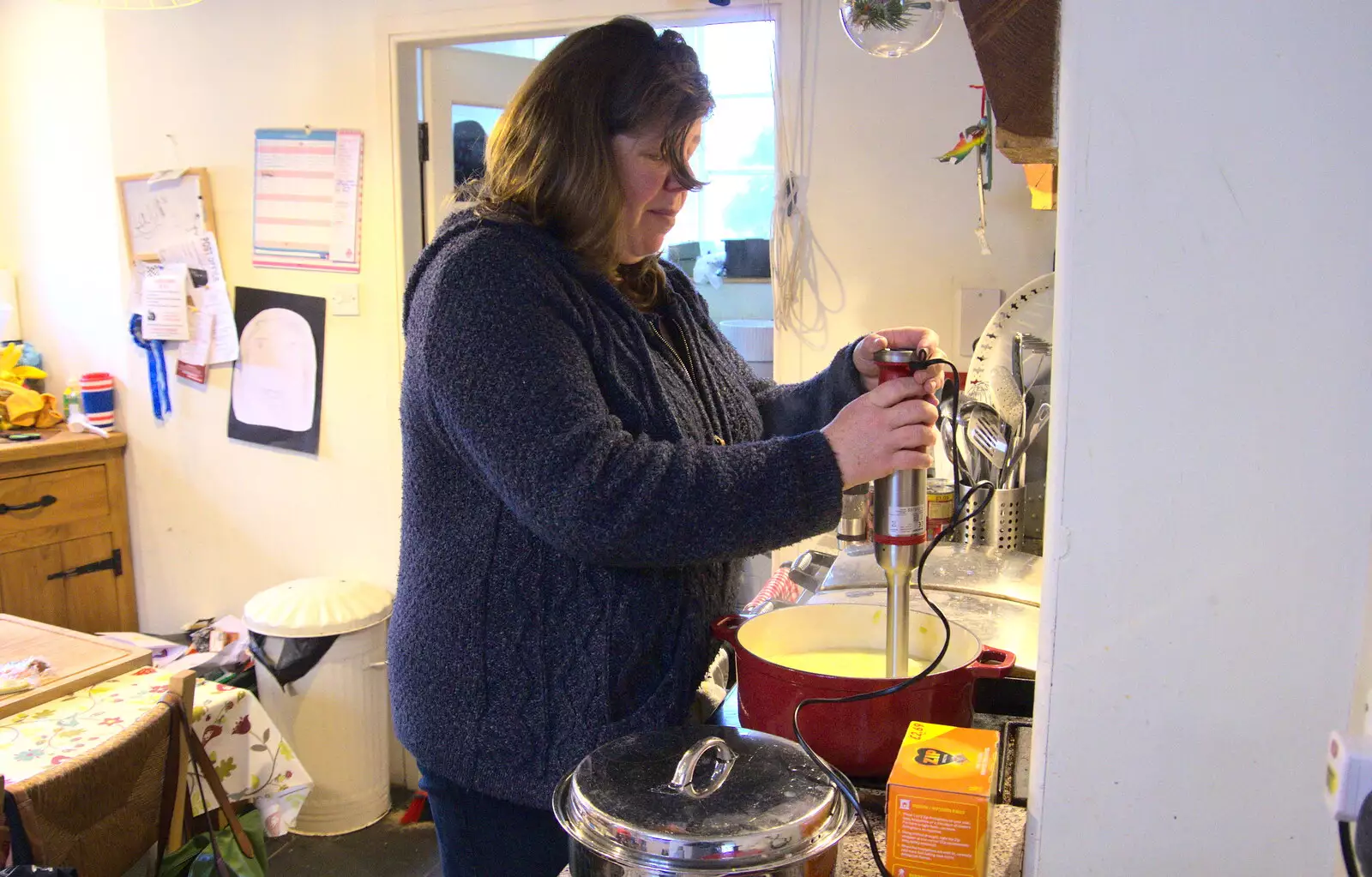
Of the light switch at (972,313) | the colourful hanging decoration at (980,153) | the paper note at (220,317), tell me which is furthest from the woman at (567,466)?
the paper note at (220,317)

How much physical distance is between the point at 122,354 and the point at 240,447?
498 millimetres

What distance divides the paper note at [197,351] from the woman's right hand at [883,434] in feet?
8.50

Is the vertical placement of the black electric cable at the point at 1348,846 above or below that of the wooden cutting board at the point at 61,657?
above

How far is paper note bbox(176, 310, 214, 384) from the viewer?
9.82 ft

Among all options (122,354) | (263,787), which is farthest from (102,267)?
(263,787)

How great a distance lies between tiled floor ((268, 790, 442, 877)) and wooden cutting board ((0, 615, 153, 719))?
1037 millimetres

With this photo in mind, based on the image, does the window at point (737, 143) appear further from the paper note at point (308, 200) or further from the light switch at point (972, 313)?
the light switch at point (972, 313)

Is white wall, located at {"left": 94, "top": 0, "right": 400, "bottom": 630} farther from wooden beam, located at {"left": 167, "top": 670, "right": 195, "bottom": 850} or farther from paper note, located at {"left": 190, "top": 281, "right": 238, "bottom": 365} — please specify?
wooden beam, located at {"left": 167, "top": 670, "right": 195, "bottom": 850}

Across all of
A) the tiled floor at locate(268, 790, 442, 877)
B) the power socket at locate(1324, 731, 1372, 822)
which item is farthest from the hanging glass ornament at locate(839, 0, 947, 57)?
the tiled floor at locate(268, 790, 442, 877)

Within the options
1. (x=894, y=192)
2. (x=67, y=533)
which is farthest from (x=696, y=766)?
(x=67, y=533)

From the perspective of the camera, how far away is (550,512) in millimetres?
877

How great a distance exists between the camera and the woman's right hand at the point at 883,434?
0.89 m

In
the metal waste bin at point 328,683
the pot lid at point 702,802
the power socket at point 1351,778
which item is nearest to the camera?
the power socket at point 1351,778

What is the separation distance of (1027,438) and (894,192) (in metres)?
Result: 0.88
